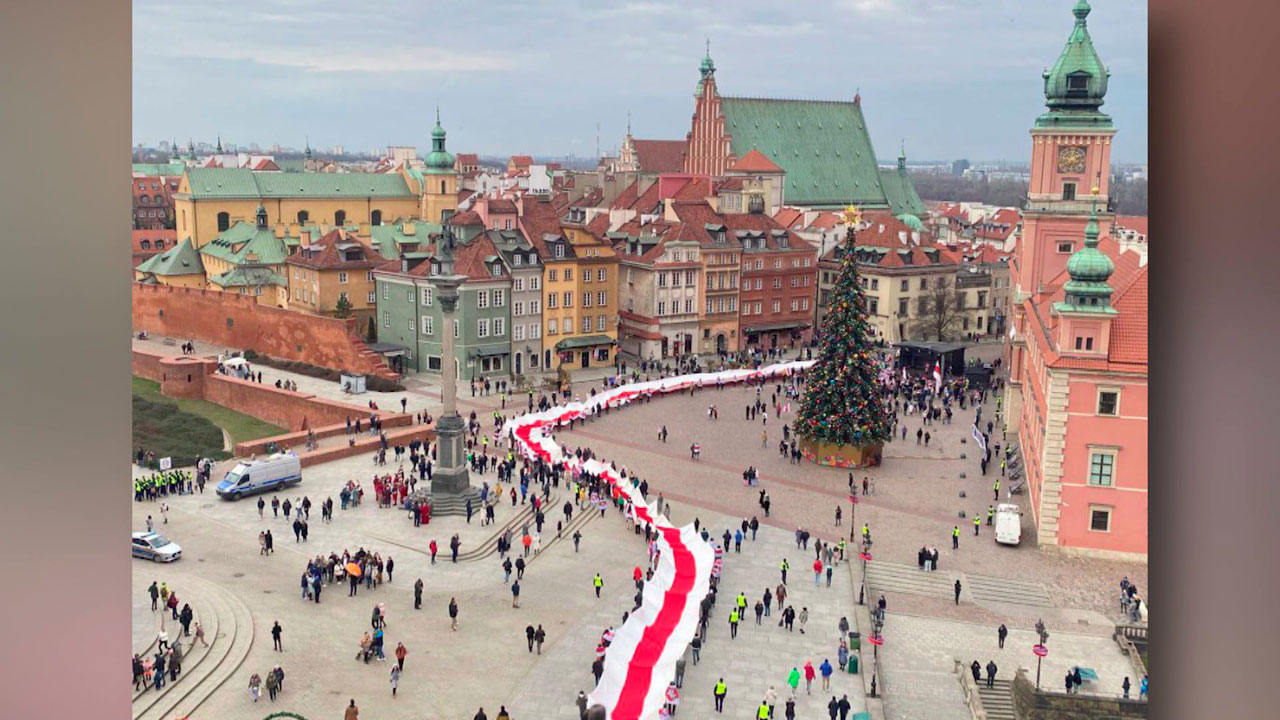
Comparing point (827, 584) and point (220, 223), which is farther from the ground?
point (220, 223)

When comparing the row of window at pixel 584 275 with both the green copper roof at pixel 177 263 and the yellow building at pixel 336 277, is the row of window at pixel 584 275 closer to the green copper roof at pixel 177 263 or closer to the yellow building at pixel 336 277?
the yellow building at pixel 336 277

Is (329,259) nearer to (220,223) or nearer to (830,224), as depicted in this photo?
(220,223)

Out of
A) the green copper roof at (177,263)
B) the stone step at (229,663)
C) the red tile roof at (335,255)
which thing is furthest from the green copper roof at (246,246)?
the stone step at (229,663)

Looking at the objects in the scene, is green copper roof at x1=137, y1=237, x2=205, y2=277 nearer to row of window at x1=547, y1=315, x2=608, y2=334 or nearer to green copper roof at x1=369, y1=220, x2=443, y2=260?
green copper roof at x1=369, y1=220, x2=443, y2=260

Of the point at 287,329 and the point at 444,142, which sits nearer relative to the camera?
the point at 287,329
